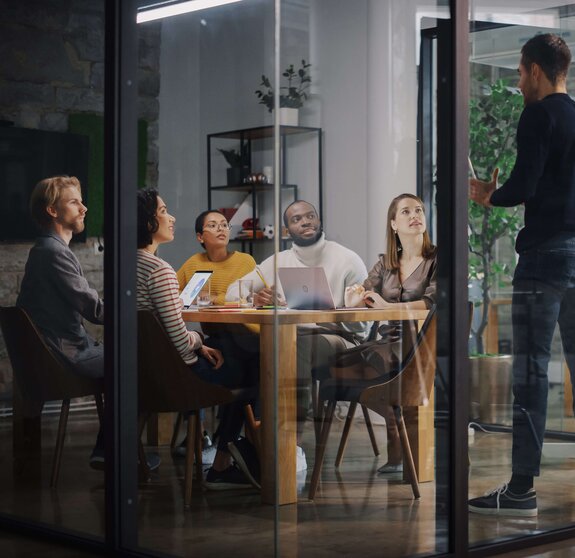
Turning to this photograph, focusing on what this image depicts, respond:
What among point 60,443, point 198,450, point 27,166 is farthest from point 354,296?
point 27,166

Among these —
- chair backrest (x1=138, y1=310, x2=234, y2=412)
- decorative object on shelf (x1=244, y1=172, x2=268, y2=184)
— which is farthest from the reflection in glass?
decorative object on shelf (x1=244, y1=172, x2=268, y2=184)

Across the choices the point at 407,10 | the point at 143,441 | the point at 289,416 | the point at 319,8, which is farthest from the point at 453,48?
the point at 143,441

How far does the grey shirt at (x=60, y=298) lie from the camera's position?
13.1 ft

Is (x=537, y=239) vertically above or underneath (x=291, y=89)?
underneath

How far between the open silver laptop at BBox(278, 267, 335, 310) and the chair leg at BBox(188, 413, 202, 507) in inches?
21.1

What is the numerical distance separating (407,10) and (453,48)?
0.63 feet

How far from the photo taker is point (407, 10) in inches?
147

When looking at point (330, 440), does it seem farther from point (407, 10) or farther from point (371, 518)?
point (407, 10)

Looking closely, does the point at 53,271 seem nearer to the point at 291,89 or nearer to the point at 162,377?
the point at 162,377

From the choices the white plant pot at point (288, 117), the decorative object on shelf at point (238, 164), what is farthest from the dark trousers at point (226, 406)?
the white plant pot at point (288, 117)

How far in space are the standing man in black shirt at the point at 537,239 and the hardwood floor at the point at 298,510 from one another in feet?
0.26

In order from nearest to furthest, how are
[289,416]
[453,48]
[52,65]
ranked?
[289,416], [453,48], [52,65]

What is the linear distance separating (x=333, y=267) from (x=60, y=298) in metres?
1.01

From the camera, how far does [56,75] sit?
13.4ft
